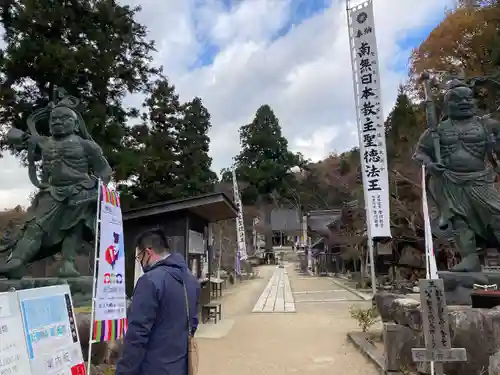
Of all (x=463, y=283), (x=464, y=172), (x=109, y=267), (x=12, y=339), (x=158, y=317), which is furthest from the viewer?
(x=464, y=172)

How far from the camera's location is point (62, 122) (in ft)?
22.4

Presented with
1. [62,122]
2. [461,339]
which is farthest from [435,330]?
[62,122]

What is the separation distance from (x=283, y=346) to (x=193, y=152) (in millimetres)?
15164

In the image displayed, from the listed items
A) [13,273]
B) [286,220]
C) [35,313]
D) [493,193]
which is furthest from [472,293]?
[286,220]

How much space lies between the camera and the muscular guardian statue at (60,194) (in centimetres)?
646

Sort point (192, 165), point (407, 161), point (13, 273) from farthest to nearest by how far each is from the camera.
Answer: point (192, 165) < point (407, 161) < point (13, 273)

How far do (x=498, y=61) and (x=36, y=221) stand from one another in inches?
549

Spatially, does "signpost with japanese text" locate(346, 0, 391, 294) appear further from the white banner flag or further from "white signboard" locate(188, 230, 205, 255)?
"white signboard" locate(188, 230, 205, 255)

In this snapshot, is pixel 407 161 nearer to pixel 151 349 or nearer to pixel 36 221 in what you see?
pixel 36 221

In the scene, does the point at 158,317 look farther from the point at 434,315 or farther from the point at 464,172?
the point at 464,172

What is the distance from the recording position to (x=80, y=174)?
21.9ft

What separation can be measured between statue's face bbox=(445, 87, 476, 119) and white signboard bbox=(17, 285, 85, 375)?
5777 millimetres

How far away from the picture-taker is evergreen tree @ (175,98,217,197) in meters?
20.6

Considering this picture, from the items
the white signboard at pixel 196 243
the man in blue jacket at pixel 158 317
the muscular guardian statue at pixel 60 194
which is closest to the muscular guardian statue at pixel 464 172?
the man in blue jacket at pixel 158 317
